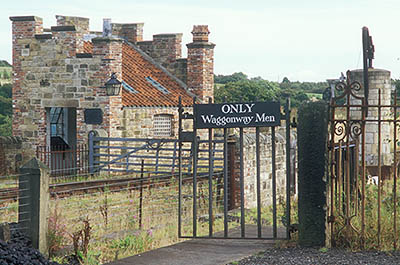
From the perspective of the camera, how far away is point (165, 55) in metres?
30.7

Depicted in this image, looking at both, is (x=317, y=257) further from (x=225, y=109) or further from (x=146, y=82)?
(x=146, y=82)

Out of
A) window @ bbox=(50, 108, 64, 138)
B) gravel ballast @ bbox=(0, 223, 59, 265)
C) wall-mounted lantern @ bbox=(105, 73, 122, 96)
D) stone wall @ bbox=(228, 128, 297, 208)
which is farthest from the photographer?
window @ bbox=(50, 108, 64, 138)

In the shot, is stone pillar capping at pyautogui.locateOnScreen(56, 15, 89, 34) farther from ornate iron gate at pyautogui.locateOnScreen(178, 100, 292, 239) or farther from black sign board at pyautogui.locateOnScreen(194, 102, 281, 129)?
black sign board at pyautogui.locateOnScreen(194, 102, 281, 129)

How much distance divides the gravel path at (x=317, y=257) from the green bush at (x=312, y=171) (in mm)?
313

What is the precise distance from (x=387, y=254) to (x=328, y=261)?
101 cm

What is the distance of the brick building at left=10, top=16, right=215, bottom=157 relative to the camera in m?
24.5

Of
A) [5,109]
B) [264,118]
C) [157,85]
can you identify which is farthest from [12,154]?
[5,109]

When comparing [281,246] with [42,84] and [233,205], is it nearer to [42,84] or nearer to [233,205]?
[233,205]

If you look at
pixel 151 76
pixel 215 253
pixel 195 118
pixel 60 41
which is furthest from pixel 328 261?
pixel 151 76

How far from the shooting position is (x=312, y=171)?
9.78 meters

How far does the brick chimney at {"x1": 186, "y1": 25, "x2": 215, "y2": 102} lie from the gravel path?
62.9ft

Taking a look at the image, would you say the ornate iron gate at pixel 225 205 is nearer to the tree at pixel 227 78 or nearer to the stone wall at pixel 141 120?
the stone wall at pixel 141 120

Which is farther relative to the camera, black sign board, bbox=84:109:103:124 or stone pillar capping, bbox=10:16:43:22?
stone pillar capping, bbox=10:16:43:22

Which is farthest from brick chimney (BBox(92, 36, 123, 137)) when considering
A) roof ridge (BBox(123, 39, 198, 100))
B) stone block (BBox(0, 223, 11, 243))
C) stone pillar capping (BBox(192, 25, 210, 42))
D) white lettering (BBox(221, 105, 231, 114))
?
stone block (BBox(0, 223, 11, 243))
